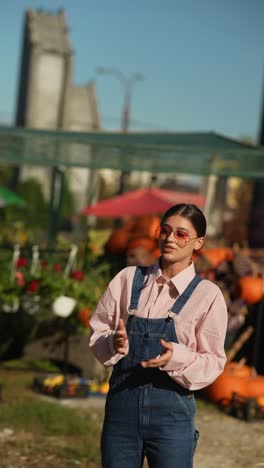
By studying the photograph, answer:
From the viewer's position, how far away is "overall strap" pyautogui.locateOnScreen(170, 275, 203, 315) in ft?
12.8

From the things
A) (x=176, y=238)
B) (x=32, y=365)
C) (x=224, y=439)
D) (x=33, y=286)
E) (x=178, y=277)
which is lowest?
(x=32, y=365)

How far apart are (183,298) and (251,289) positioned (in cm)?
642

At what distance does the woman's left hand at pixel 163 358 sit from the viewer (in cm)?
357

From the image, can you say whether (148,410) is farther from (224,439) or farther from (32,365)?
(32,365)

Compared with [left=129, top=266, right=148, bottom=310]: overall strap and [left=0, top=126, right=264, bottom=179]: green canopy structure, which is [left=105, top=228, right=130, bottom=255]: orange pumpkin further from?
[left=129, top=266, right=148, bottom=310]: overall strap

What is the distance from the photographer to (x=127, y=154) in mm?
11836

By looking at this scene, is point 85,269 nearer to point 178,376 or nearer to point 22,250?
point 22,250

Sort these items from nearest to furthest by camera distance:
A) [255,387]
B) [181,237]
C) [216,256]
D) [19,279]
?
1. [181,237]
2. [255,387]
3. [19,279]
4. [216,256]

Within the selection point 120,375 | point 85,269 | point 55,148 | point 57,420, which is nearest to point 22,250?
point 85,269

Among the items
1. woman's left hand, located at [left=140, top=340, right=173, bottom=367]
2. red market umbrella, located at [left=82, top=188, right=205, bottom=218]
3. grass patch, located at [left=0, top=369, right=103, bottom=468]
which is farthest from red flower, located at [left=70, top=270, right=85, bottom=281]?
red market umbrella, located at [left=82, top=188, right=205, bottom=218]

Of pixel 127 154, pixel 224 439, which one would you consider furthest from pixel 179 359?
pixel 127 154

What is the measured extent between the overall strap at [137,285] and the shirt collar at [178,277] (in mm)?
31

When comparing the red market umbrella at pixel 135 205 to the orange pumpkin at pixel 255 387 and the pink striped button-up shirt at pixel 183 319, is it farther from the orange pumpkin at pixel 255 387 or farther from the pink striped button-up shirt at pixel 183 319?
the pink striped button-up shirt at pixel 183 319

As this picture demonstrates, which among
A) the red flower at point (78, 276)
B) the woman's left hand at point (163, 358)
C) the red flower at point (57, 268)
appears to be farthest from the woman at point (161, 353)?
the red flower at point (57, 268)
